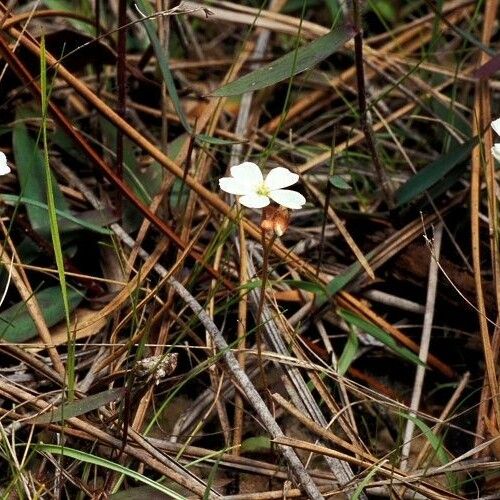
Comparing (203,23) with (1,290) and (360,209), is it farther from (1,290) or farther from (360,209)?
A: (1,290)

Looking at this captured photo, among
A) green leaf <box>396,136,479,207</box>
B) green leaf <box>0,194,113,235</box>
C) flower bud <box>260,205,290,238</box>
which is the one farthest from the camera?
green leaf <box>396,136,479,207</box>

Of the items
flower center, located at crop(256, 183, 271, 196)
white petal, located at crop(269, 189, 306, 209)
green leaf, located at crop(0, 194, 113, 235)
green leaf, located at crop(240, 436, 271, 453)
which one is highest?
flower center, located at crop(256, 183, 271, 196)

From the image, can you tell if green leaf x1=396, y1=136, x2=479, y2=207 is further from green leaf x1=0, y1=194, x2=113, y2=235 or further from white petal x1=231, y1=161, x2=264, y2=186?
green leaf x1=0, y1=194, x2=113, y2=235

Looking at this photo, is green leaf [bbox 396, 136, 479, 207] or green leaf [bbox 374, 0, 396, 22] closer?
green leaf [bbox 396, 136, 479, 207]

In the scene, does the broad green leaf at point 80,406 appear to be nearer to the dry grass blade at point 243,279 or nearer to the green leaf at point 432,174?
the dry grass blade at point 243,279

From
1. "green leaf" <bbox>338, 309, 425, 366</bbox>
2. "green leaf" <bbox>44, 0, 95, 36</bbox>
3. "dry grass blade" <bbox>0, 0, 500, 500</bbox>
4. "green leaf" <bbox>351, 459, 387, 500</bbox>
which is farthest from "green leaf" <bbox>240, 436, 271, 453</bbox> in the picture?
"green leaf" <bbox>44, 0, 95, 36</bbox>

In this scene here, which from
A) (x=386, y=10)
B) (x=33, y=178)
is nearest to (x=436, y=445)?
(x=33, y=178)

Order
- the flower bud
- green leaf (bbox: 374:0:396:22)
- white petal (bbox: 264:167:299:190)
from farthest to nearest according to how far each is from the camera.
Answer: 1. green leaf (bbox: 374:0:396:22)
2. white petal (bbox: 264:167:299:190)
3. the flower bud

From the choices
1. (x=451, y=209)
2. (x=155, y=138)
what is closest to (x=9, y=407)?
(x=155, y=138)
